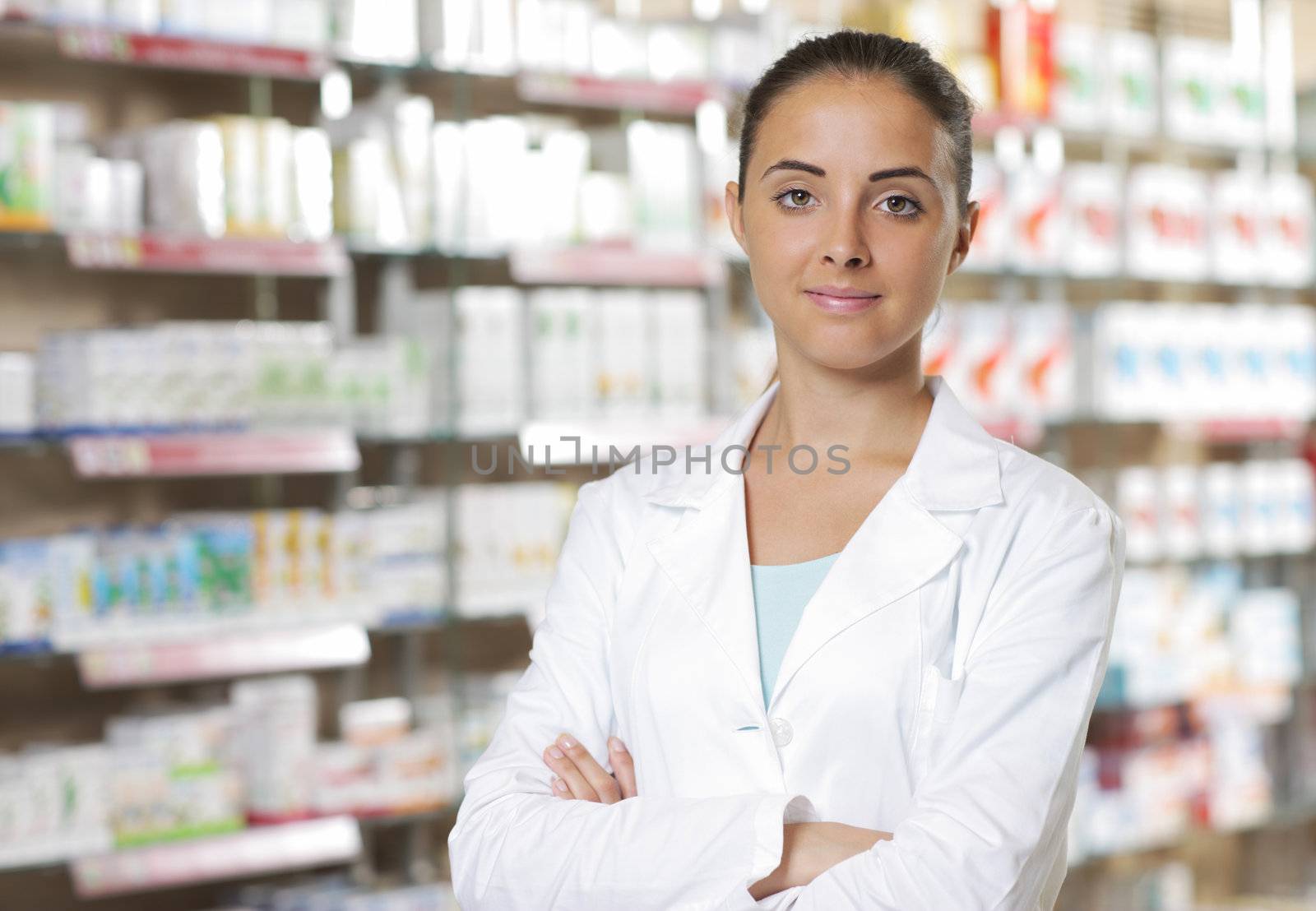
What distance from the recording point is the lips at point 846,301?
5.01 feet

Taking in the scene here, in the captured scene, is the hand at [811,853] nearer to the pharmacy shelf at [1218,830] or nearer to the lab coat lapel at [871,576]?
the lab coat lapel at [871,576]

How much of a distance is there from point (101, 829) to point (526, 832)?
187 centimetres

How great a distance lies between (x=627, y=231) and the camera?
3738mm

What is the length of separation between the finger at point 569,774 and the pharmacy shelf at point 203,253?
1.86m

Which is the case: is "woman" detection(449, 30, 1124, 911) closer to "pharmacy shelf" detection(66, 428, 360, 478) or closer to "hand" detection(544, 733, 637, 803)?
"hand" detection(544, 733, 637, 803)

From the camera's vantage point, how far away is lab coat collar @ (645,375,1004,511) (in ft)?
5.13

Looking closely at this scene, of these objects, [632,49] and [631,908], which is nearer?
[631,908]

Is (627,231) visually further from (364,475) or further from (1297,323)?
(1297,323)

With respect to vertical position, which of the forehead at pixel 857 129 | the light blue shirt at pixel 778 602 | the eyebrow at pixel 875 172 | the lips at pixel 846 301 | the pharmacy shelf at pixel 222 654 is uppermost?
the forehead at pixel 857 129

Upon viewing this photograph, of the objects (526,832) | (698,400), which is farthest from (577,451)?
(526,832)

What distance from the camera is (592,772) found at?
5.27ft

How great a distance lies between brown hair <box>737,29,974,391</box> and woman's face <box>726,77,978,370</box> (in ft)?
0.06

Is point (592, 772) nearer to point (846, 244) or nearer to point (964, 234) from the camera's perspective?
point (846, 244)

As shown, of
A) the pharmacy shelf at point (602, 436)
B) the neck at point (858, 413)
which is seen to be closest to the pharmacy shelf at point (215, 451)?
the pharmacy shelf at point (602, 436)
